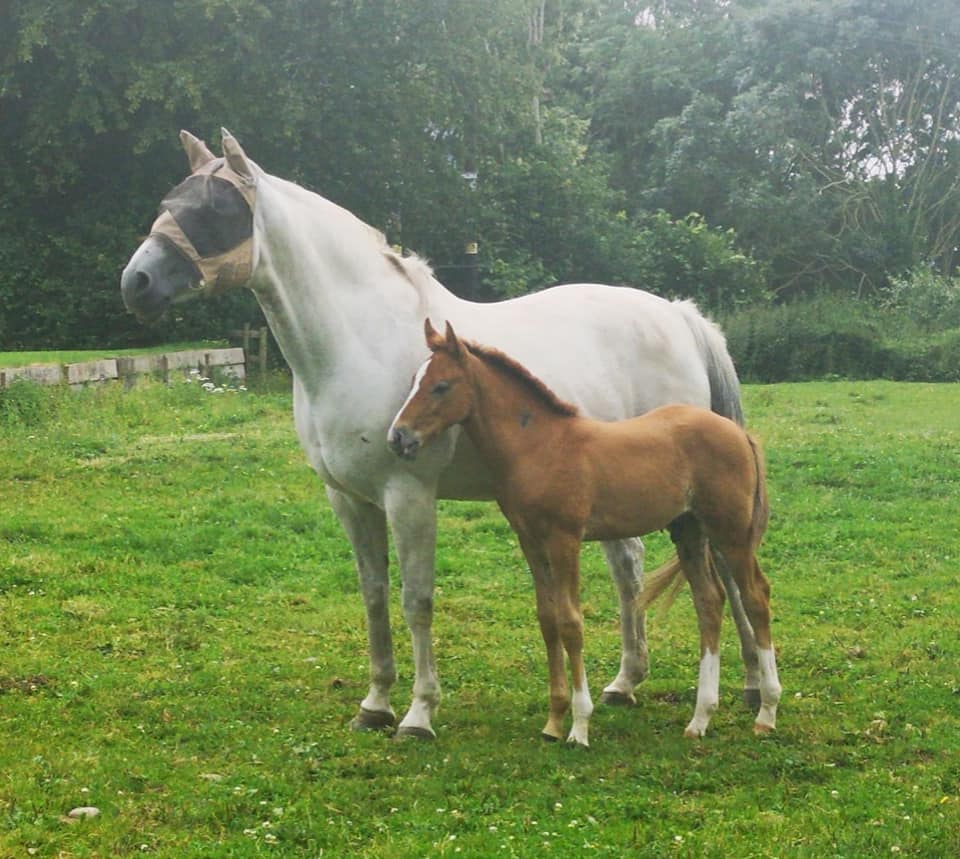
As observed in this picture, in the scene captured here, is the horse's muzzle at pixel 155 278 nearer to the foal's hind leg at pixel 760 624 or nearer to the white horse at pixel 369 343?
the white horse at pixel 369 343

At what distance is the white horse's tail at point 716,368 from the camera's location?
22.7ft

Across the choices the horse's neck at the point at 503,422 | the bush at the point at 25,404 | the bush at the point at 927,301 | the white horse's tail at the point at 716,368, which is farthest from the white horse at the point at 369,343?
the bush at the point at 927,301

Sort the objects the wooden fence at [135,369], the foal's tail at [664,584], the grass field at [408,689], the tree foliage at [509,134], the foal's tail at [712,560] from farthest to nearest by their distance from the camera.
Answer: the tree foliage at [509,134]
the wooden fence at [135,369]
the foal's tail at [664,584]
the foal's tail at [712,560]
the grass field at [408,689]

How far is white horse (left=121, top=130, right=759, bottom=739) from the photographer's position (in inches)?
218

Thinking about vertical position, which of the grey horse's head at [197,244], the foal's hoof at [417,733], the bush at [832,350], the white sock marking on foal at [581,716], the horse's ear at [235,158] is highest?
the horse's ear at [235,158]

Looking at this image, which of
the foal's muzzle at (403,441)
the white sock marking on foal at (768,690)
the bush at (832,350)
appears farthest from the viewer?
the bush at (832,350)

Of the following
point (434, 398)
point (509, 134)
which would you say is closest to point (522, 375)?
point (434, 398)

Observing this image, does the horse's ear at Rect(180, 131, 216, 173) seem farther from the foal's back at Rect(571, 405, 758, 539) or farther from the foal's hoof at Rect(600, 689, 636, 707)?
the foal's hoof at Rect(600, 689, 636, 707)

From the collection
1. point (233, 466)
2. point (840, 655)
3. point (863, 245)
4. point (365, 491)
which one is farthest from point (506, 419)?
point (863, 245)

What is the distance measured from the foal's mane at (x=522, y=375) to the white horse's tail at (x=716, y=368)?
1421 millimetres

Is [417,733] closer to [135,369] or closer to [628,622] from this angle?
[628,622]

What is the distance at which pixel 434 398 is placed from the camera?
5.48 metres

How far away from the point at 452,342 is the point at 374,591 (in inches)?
55.7

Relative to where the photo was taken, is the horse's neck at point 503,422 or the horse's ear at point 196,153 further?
the horse's ear at point 196,153
